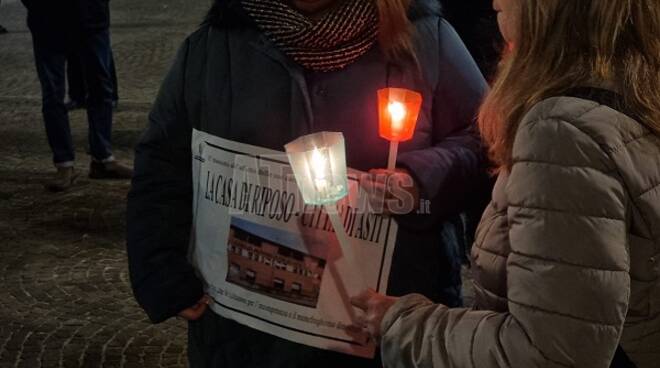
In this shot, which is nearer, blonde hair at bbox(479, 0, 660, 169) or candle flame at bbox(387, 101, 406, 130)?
blonde hair at bbox(479, 0, 660, 169)

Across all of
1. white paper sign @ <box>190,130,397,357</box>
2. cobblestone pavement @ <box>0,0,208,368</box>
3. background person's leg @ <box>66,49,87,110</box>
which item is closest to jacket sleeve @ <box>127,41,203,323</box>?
white paper sign @ <box>190,130,397,357</box>

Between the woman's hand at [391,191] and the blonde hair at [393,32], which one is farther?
the blonde hair at [393,32]

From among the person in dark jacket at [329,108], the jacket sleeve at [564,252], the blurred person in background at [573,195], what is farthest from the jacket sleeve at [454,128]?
the jacket sleeve at [564,252]

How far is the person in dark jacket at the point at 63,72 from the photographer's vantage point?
20.8ft

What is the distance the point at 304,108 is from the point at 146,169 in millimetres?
451

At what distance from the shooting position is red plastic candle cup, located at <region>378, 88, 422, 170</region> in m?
1.87

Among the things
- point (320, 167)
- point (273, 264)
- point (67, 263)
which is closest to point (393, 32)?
point (320, 167)

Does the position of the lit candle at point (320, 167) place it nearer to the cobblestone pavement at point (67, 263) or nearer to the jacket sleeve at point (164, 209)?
the jacket sleeve at point (164, 209)

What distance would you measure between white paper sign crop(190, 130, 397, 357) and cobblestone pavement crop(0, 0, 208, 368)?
2.10 m

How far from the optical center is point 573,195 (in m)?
1.35

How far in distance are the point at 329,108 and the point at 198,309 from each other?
58cm

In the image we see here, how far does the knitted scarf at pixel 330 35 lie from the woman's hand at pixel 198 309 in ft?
1.97

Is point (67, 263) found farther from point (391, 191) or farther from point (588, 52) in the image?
point (588, 52)

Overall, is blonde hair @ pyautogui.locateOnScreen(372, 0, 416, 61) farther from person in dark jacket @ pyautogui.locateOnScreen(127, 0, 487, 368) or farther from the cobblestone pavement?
the cobblestone pavement
